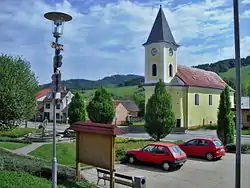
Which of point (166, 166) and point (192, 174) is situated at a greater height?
point (166, 166)

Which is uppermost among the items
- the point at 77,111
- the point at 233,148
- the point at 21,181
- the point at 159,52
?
the point at 159,52

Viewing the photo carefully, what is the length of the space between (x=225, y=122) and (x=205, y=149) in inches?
311

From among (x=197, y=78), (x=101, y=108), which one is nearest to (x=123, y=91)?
(x=197, y=78)

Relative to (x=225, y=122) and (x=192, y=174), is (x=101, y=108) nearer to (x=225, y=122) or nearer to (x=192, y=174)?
(x=225, y=122)

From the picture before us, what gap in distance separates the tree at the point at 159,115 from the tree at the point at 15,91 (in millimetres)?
10840

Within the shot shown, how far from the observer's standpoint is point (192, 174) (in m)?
16.3

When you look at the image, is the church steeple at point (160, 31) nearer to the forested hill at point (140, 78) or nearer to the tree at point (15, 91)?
the forested hill at point (140, 78)

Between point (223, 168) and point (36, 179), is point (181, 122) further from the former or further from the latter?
point (36, 179)

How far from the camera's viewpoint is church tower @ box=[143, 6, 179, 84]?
49.7 metres

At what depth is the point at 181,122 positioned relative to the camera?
51188 millimetres

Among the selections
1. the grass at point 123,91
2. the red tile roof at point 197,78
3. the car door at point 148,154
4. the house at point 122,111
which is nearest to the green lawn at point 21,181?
the car door at point 148,154

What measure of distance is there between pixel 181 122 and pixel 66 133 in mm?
24757

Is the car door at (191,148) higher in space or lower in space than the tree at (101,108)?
lower

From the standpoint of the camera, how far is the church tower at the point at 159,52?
163ft
